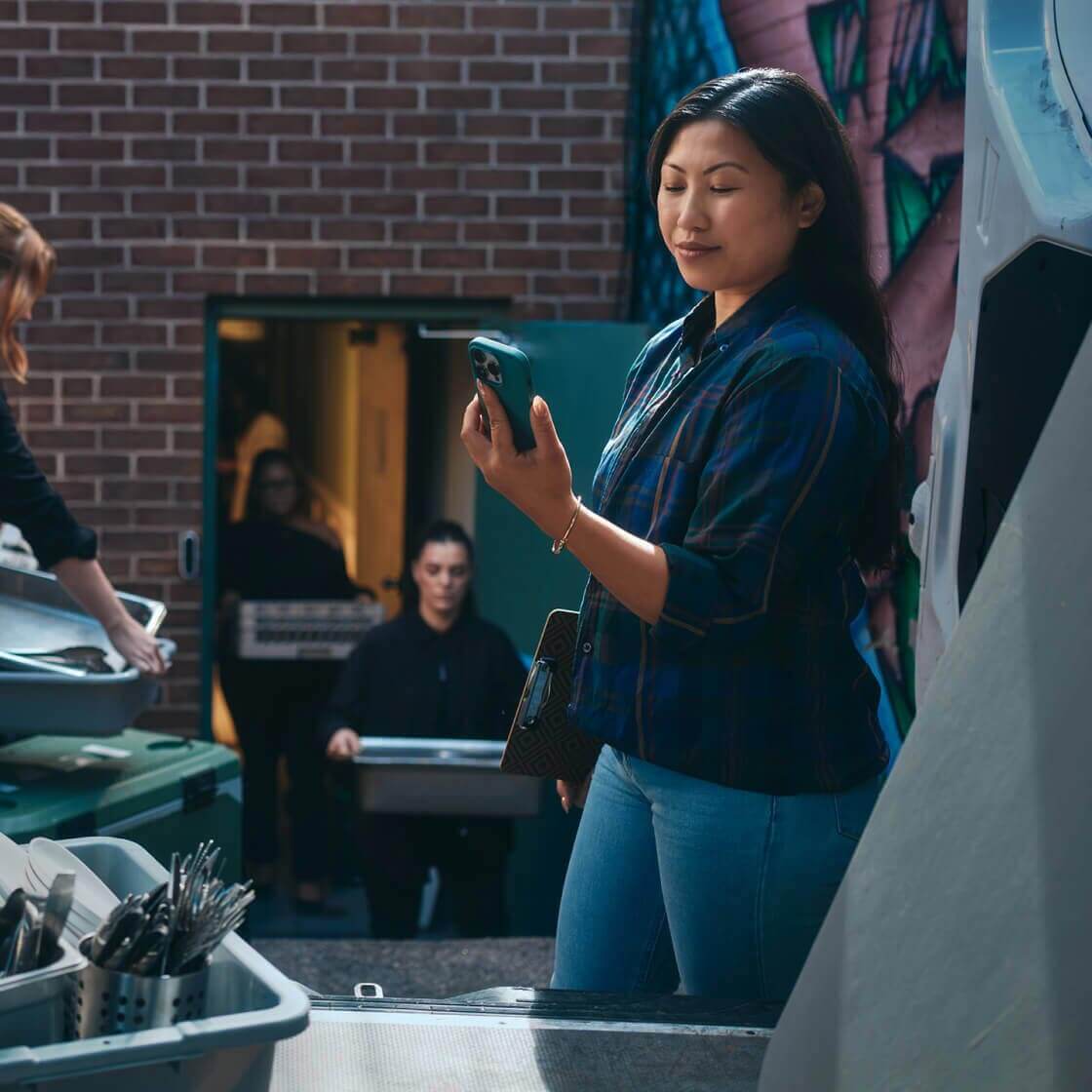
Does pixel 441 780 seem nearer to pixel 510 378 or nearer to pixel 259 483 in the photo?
pixel 259 483

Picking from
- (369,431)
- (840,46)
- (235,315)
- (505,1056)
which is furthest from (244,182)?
(505,1056)

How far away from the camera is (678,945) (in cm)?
189

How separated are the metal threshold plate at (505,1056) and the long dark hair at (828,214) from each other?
671 mm

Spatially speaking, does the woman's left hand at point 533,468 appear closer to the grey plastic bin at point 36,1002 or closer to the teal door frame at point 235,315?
the grey plastic bin at point 36,1002

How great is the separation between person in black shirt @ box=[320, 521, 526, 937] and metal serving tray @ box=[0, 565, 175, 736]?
1.73 m

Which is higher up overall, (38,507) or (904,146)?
(904,146)

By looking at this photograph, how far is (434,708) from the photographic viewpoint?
5590mm

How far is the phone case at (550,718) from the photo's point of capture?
2.23 metres

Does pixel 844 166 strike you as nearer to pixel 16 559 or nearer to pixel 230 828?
pixel 230 828

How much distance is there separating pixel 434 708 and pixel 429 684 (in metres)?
0.09

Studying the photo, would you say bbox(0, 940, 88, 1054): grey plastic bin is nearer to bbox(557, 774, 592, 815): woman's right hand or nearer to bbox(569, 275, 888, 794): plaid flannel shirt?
bbox(569, 275, 888, 794): plaid flannel shirt

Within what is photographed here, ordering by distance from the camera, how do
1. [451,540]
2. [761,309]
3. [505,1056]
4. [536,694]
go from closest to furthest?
[505,1056], [761,309], [536,694], [451,540]

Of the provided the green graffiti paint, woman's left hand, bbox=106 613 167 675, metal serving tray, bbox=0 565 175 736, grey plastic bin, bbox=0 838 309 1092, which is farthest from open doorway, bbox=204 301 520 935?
grey plastic bin, bbox=0 838 309 1092

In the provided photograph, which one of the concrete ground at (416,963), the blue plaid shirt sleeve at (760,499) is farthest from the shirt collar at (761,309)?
the concrete ground at (416,963)
